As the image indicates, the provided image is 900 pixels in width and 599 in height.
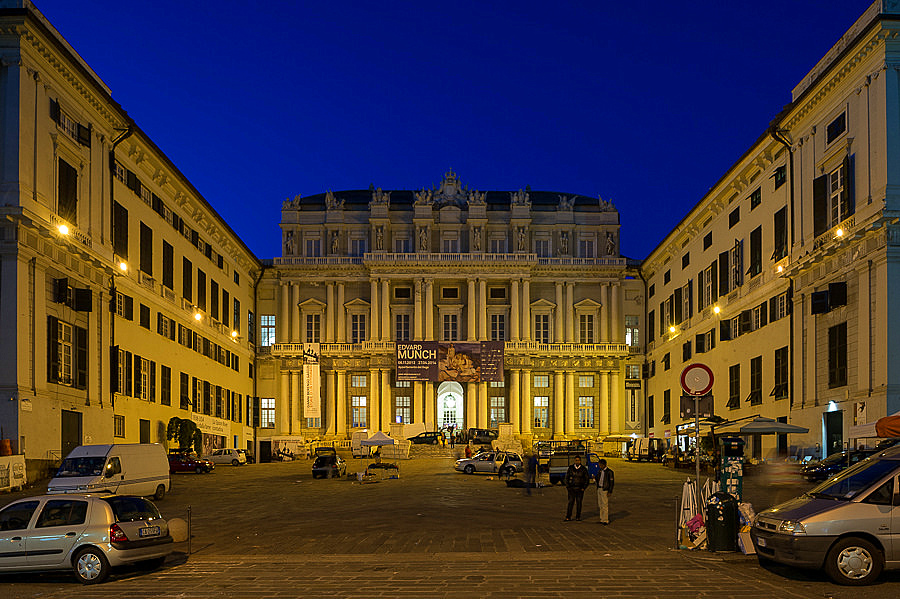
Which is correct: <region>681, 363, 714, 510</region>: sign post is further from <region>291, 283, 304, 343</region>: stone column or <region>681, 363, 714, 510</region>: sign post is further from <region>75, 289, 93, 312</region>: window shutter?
<region>291, 283, 304, 343</region>: stone column

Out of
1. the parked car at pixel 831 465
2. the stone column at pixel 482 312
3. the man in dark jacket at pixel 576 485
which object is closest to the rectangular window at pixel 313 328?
the stone column at pixel 482 312

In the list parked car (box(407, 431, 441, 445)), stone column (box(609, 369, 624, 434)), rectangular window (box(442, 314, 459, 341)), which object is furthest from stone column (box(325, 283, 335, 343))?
stone column (box(609, 369, 624, 434))

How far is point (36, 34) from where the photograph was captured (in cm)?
3369

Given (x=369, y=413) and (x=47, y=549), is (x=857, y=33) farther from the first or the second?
(x=369, y=413)

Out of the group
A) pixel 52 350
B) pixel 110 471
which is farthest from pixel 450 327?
pixel 110 471

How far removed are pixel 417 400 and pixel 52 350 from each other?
41.6 metres

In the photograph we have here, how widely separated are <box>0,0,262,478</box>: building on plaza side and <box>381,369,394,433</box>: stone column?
63.5ft

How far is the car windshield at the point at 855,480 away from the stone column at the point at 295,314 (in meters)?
64.3

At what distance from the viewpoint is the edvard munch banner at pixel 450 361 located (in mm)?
69062

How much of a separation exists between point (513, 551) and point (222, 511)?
40.0ft

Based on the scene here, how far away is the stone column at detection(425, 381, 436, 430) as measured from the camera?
2906 inches

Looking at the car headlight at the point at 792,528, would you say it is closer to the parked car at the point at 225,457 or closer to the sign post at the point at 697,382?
the sign post at the point at 697,382

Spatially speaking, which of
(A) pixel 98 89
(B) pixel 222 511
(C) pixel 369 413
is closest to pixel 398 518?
(B) pixel 222 511

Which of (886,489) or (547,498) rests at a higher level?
(886,489)
